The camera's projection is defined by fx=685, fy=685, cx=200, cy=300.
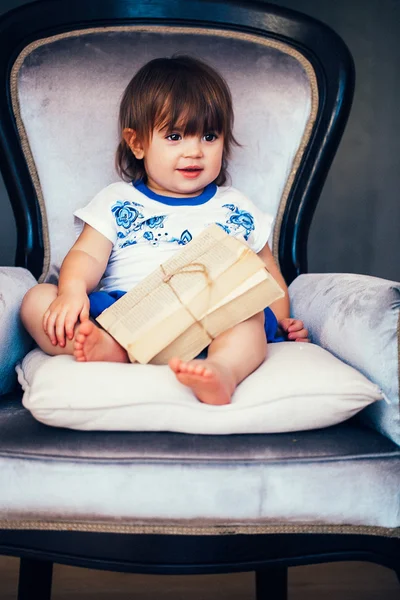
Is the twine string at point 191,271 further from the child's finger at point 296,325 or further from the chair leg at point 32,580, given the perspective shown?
the chair leg at point 32,580

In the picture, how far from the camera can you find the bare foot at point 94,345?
92 cm

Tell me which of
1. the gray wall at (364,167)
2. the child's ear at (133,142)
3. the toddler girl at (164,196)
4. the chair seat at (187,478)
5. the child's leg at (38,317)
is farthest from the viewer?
the gray wall at (364,167)

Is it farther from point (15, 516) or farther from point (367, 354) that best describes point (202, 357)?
point (15, 516)

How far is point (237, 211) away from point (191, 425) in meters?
0.62

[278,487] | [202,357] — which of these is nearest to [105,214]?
[202,357]

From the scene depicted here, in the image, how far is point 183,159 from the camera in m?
1.28

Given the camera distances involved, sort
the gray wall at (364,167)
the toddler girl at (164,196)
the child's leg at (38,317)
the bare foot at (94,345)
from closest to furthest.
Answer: the bare foot at (94,345)
the child's leg at (38,317)
the toddler girl at (164,196)
the gray wall at (364,167)

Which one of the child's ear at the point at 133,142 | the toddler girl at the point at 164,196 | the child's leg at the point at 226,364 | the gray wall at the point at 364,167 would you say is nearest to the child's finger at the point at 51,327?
the toddler girl at the point at 164,196

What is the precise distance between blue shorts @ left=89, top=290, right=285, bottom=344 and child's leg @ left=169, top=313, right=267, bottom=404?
0.39ft

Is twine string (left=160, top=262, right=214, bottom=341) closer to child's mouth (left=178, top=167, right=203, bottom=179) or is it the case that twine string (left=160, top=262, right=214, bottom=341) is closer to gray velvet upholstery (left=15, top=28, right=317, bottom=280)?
child's mouth (left=178, top=167, right=203, bottom=179)

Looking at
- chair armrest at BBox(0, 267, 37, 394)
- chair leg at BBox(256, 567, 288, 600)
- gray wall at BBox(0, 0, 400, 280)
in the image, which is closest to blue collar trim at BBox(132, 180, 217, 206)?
chair armrest at BBox(0, 267, 37, 394)

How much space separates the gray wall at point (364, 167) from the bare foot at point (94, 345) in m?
1.74

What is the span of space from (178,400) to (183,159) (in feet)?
1.97

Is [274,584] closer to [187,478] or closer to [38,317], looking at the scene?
[187,478]
